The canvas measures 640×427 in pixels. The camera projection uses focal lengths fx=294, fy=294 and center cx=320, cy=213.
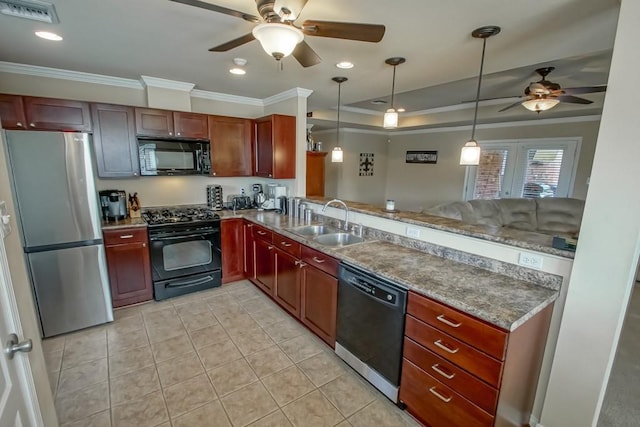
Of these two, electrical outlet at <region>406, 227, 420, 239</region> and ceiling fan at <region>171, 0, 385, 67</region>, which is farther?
electrical outlet at <region>406, 227, 420, 239</region>

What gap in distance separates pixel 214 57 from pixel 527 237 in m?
2.91

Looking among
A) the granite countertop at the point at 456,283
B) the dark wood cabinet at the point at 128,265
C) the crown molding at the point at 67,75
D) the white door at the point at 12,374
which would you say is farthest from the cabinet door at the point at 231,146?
the white door at the point at 12,374

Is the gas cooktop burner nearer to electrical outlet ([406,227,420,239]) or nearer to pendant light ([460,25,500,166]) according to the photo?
electrical outlet ([406,227,420,239])

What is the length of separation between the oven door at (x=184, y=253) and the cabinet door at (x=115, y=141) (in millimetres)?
859

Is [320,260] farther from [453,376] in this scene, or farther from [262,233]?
[453,376]

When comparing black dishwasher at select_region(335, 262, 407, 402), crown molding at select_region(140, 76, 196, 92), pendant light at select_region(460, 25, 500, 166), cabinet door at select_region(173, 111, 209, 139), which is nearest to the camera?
black dishwasher at select_region(335, 262, 407, 402)

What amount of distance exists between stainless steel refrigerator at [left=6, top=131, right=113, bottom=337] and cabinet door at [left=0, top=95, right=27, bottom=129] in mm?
714

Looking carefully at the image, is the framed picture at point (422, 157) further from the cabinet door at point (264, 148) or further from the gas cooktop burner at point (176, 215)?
the gas cooktop burner at point (176, 215)

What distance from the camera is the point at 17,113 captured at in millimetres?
2801

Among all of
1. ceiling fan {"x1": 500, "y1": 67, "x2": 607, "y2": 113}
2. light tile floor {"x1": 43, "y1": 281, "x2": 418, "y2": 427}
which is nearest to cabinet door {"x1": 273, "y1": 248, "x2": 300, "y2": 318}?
light tile floor {"x1": 43, "y1": 281, "x2": 418, "y2": 427}

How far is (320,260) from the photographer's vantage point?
8.20 ft

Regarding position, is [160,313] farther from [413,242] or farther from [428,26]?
[428,26]

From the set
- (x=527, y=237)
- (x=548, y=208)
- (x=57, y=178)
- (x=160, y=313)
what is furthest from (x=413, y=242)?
(x=548, y=208)

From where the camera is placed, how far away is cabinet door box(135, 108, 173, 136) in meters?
3.31
